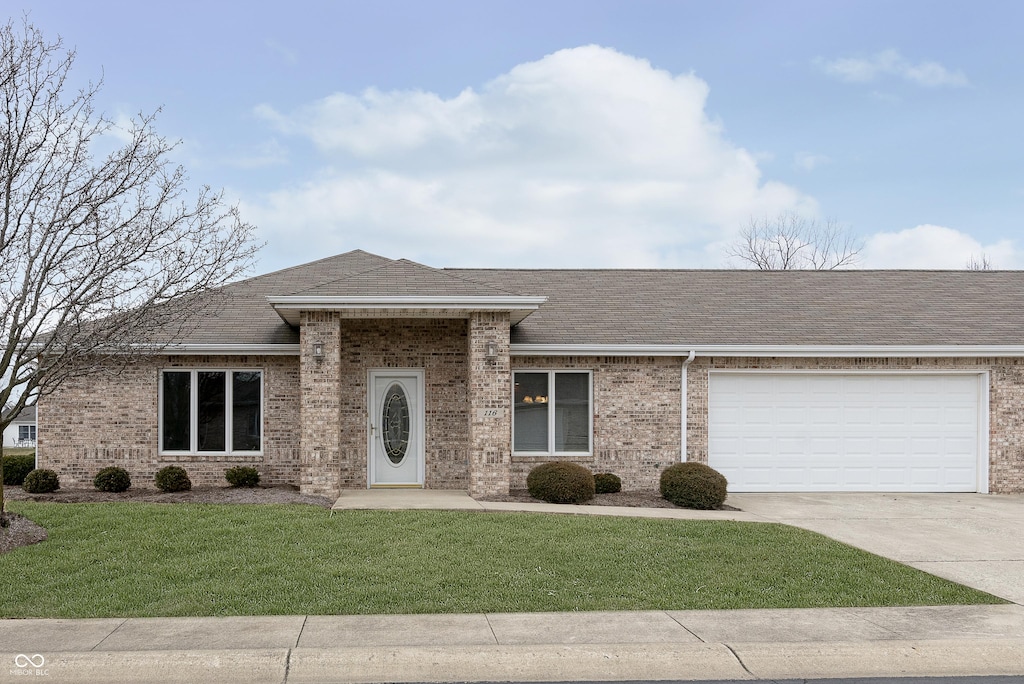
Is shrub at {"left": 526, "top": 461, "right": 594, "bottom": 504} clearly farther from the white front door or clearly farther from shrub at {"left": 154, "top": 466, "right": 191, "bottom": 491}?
shrub at {"left": 154, "top": 466, "right": 191, "bottom": 491}

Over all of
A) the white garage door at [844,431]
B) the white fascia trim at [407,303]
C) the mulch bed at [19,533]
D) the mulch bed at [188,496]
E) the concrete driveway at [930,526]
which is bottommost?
the concrete driveway at [930,526]

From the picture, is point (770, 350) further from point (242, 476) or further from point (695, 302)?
point (242, 476)

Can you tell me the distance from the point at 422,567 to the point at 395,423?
6974mm

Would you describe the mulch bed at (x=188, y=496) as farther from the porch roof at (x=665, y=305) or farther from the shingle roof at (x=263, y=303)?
the shingle roof at (x=263, y=303)

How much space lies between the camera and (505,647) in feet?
20.8

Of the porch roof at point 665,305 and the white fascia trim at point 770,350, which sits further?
the white fascia trim at point 770,350

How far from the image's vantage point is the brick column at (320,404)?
13500mm

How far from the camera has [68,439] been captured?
15203 mm

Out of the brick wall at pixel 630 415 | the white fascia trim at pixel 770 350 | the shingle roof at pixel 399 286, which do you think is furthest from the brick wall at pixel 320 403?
the brick wall at pixel 630 415

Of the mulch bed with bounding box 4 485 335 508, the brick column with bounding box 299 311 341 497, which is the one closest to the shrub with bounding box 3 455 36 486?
the mulch bed with bounding box 4 485 335 508

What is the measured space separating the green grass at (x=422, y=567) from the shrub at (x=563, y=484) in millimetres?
2048

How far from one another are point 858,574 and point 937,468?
8.55 meters

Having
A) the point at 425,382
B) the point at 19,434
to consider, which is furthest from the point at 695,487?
the point at 19,434

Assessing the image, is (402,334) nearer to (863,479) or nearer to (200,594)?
(200,594)
